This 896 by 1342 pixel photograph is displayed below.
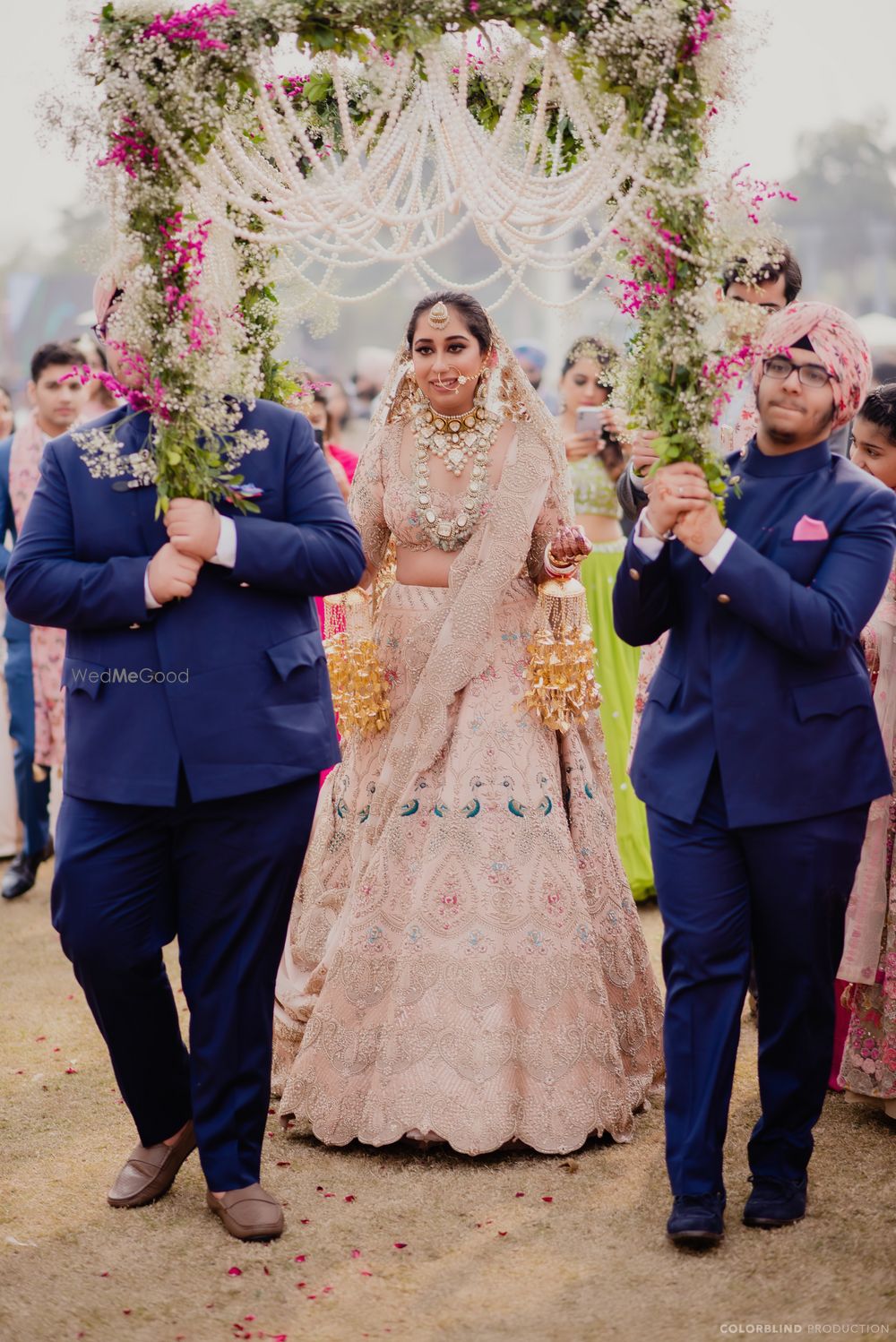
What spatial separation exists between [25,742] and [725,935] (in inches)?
167

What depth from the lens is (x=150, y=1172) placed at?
3.68 m

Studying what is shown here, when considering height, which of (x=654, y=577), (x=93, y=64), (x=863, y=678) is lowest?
(x=863, y=678)

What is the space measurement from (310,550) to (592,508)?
10.5 feet

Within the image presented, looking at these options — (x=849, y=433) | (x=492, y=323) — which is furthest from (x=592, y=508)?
(x=492, y=323)

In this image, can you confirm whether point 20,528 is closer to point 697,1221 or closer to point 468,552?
point 468,552

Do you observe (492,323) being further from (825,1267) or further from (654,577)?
(825,1267)

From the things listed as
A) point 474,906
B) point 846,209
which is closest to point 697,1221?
point 474,906

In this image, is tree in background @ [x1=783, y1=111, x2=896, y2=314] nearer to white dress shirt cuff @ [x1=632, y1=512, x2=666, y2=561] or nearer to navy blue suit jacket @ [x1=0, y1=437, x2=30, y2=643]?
navy blue suit jacket @ [x1=0, y1=437, x2=30, y2=643]

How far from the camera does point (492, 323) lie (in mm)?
4359

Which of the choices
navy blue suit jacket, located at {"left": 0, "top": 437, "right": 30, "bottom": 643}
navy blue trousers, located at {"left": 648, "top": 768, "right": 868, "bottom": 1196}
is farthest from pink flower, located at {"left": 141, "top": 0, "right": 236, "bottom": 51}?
navy blue suit jacket, located at {"left": 0, "top": 437, "right": 30, "bottom": 643}

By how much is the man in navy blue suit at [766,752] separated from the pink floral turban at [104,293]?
1.33 m

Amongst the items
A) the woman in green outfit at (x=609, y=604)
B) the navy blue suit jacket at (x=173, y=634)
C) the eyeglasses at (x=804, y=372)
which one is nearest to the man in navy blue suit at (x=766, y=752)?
the eyeglasses at (x=804, y=372)

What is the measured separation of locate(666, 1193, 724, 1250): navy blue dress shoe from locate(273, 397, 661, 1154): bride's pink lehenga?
587 mm

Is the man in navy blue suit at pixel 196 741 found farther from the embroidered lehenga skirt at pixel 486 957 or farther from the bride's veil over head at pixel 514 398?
the bride's veil over head at pixel 514 398
